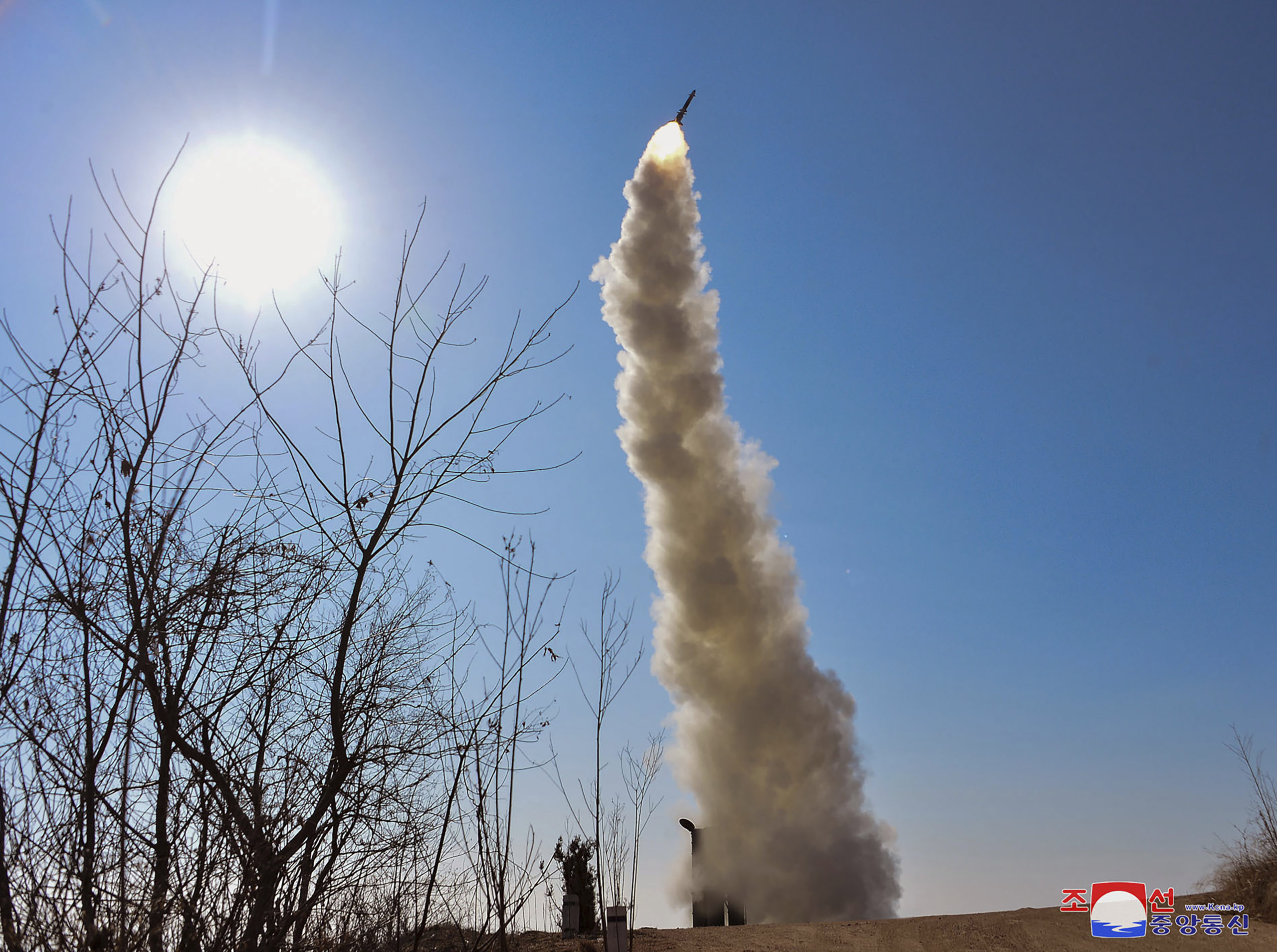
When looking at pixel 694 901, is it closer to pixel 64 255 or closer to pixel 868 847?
pixel 868 847

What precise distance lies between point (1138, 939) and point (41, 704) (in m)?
17.1

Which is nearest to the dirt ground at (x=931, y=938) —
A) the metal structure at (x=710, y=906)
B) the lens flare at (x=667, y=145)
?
the metal structure at (x=710, y=906)

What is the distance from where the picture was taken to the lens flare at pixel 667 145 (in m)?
28.2

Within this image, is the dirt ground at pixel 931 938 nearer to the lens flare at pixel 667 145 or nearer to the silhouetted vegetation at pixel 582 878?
the silhouetted vegetation at pixel 582 878

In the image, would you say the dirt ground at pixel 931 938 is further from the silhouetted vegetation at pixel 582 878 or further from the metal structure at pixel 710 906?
the metal structure at pixel 710 906

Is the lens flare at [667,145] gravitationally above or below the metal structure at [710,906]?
above

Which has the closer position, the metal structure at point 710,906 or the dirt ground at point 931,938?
the dirt ground at point 931,938

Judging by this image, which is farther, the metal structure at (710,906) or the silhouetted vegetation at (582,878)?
the metal structure at (710,906)

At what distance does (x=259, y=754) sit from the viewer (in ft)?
12.7

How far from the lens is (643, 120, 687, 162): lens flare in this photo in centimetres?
2817

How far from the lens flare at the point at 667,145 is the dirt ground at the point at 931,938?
75.4ft

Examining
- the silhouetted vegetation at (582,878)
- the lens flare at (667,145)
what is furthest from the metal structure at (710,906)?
the lens flare at (667,145)

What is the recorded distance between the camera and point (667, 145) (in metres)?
28.4

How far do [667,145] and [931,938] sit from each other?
2411 centimetres
